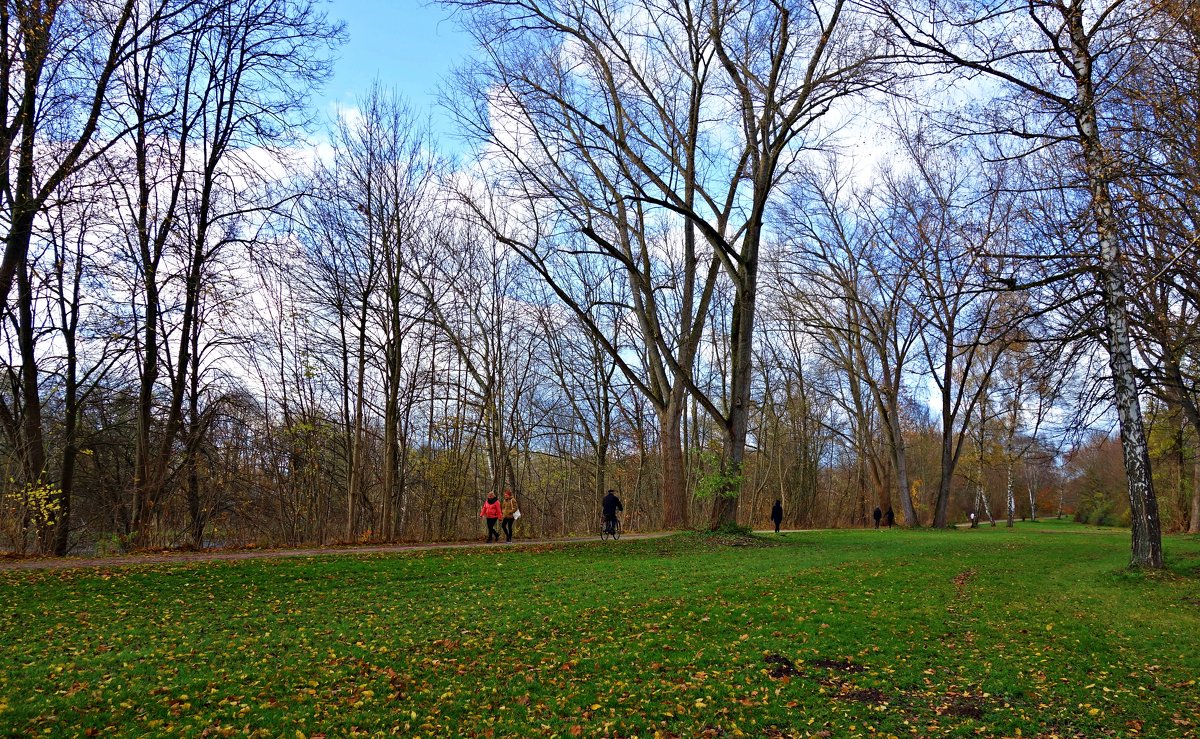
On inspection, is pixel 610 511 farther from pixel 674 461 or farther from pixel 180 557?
pixel 180 557

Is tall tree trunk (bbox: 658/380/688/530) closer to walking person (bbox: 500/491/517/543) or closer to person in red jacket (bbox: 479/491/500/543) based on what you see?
walking person (bbox: 500/491/517/543)

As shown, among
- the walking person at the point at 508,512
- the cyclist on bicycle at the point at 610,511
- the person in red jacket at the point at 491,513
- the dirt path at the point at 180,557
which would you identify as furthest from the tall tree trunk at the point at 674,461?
the dirt path at the point at 180,557

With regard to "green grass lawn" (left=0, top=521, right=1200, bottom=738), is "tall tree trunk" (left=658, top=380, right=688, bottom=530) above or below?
above

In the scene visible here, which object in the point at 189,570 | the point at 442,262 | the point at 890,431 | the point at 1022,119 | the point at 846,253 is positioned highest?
the point at 846,253

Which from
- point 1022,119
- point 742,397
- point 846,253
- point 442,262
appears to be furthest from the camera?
point 846,253

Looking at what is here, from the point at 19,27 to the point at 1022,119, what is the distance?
13.3 metres

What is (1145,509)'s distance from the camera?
12008mm

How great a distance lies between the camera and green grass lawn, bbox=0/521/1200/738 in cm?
517

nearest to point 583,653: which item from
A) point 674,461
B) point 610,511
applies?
point 610,511

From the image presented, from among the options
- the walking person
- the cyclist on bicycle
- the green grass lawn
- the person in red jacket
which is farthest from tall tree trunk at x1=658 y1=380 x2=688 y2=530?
the green grass lawn

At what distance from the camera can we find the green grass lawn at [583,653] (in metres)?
5.17

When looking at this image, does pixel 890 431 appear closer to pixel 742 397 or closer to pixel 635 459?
pixel 635 459

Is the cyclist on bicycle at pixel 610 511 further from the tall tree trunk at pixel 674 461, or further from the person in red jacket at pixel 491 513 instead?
the person in red jacket at pixel 491 513

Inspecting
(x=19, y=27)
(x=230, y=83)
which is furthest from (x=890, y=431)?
(x=19, y=27)
